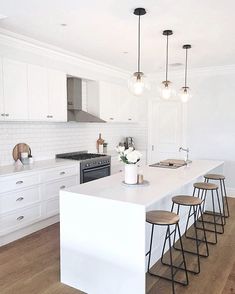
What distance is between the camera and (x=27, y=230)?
379cm

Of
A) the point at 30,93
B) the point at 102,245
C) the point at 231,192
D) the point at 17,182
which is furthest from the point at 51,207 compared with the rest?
the point at 231,192

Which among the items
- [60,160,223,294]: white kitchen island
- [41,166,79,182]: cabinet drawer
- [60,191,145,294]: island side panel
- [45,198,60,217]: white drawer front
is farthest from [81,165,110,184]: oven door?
[60,191,145,294]: island side panel

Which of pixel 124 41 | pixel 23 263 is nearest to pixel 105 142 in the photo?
pixel 124 41

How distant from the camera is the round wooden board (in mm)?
4090

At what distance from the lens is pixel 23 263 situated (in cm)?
303

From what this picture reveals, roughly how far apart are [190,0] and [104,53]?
225cm

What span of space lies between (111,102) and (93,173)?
174 cm

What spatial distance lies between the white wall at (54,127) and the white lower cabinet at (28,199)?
63 centimetres

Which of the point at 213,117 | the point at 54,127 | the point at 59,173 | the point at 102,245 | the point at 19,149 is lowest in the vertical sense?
the point at 102,245

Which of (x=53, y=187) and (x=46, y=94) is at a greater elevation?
(x=46, y=94)

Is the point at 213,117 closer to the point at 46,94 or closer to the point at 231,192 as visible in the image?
the point at 231,192

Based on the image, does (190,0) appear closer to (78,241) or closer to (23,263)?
(78,241)

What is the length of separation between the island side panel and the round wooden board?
189cm

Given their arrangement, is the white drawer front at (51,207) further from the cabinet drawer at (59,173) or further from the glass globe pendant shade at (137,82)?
the glass globe pendant shade at (137,82)
